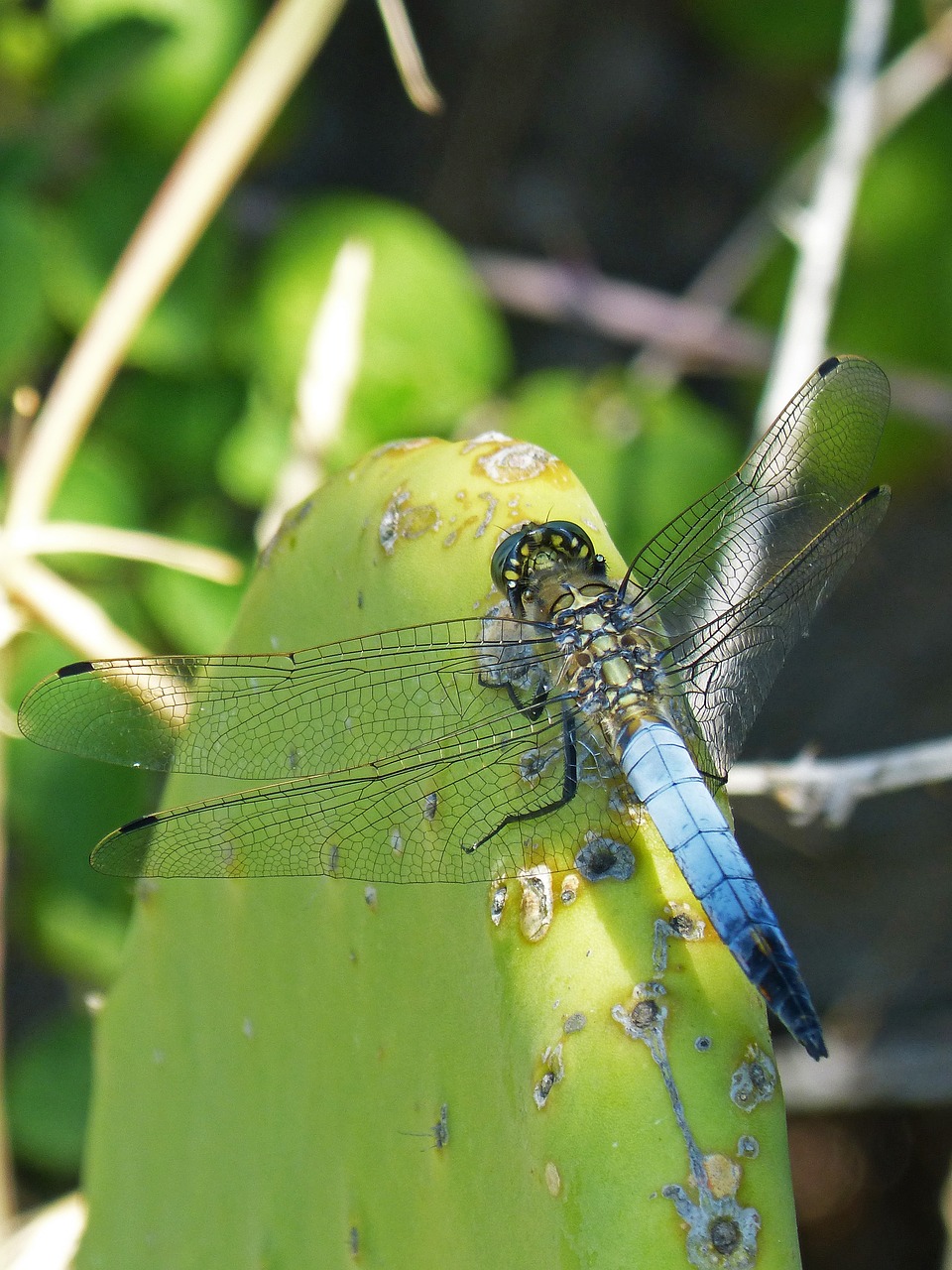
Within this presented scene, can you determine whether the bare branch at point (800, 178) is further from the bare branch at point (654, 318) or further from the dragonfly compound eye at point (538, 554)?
the dragonfly compound eye at point (538, 554)

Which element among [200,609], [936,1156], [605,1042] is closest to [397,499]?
[605,1042]

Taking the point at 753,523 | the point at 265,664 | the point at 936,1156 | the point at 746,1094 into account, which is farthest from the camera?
the point at 936,1156

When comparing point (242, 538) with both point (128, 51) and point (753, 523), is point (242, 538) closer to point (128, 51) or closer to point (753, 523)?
point (128, 51)

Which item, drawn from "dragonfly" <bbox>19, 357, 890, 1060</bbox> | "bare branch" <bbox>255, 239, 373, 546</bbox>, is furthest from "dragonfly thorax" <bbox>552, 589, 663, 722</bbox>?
"bare branch" <bbox>255, 239, 373, 546</bbox>

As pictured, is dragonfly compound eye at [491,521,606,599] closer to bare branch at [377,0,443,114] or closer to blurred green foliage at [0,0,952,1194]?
bare branch at [377,0,443,114]

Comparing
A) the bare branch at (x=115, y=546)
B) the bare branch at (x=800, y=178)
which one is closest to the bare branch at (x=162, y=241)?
the bare branch at (x=115, y=546)

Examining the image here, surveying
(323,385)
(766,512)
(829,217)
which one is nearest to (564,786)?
(766,512)

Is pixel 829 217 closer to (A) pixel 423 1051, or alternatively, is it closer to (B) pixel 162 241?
(B) pixel 162 241
